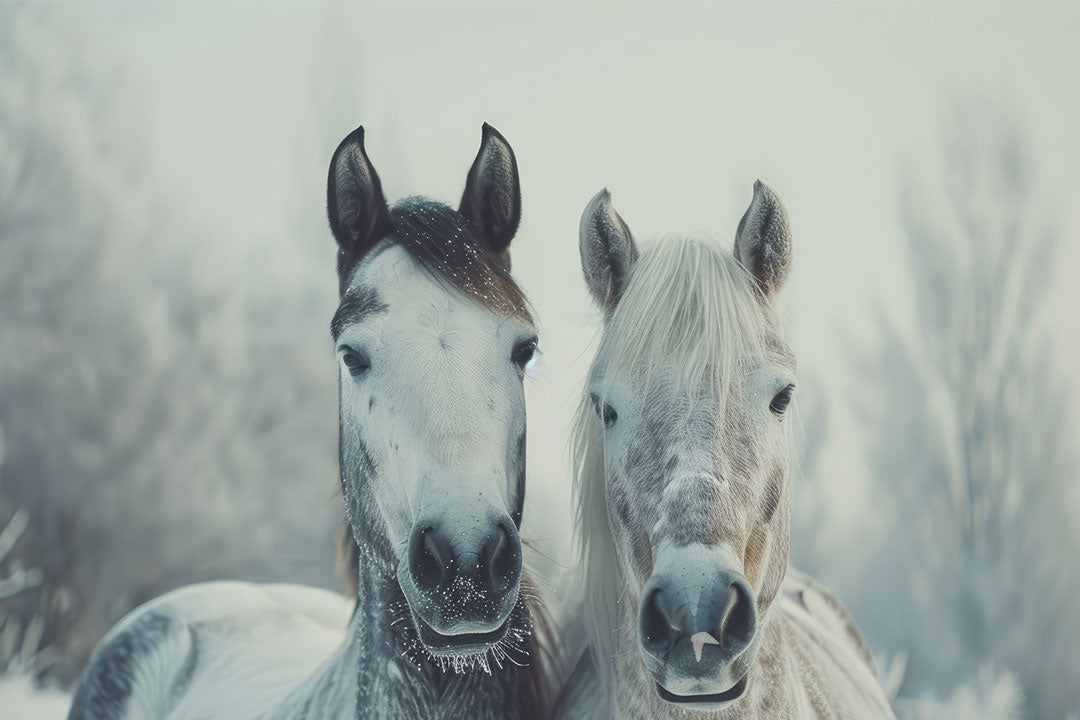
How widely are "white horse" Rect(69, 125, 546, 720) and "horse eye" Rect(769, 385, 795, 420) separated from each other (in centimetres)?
43

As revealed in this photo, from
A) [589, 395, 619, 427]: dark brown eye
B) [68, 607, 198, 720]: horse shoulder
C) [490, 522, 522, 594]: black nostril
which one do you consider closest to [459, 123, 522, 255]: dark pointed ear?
[589, 395, 619, 427]: dark brown eye

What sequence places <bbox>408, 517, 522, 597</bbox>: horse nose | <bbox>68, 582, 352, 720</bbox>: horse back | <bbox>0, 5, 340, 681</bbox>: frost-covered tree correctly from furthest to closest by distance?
1. <bbox>0, 5, 340, 681</bbox>: frost-covered tree
2. <bbox>68, 582, 352, 720</bbox>: horse back
3. <bbox>408, 517, 522, 597</bbox>: horse nose

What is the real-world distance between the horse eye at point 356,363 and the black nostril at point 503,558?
0.38 m

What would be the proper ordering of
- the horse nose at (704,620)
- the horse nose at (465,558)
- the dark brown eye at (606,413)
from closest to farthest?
the horse nose at (704,620)
the horse nose at (465,558)
the dark brown eye at (606,413)

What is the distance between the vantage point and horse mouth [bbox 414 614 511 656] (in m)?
1.30

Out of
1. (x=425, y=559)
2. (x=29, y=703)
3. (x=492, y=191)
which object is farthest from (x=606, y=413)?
(x=29, y=703)

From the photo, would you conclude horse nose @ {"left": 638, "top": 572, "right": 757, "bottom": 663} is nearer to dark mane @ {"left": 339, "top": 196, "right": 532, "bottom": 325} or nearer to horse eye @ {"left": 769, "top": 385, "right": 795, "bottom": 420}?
horse eye @ {"left": 769, "top": 385, "right": 795, "bottom": 420}

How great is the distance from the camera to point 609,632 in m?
1.51

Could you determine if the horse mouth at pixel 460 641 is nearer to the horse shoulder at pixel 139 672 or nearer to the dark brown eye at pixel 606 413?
the dark brown eye at pixel 606 413

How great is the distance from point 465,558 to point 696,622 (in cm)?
35

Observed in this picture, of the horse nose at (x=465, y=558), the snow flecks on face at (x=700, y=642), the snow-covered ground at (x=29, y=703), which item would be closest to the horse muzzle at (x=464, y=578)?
the horse nose at (x=465, y=558)

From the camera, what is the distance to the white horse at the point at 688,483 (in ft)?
3.73

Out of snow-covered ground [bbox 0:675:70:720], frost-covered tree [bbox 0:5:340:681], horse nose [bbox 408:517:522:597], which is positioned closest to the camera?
horse nose [bbox 408:517:522:597]

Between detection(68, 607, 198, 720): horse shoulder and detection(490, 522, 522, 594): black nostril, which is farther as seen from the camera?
detection(68, 607, 198, 720): horse shoulder
